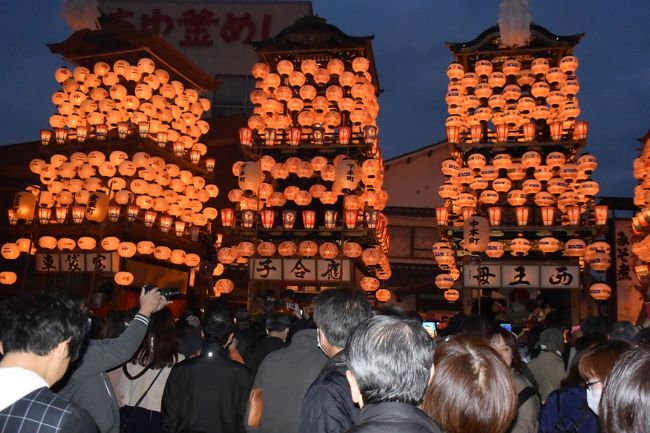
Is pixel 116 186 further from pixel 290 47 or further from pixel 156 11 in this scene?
pixel 156 11

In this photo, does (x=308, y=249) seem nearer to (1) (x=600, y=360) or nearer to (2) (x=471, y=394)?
(1) (x=600, y=360)

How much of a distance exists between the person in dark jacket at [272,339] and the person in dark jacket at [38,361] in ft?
11.5

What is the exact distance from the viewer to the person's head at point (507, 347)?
4.98 m

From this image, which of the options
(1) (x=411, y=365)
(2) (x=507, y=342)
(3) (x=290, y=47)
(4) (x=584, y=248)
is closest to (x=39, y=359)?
(1) (x=411, y=365)

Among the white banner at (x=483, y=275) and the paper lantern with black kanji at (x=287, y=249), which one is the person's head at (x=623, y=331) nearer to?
the white banner at (x=483, y=275)

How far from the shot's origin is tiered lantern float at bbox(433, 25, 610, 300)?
2192 centimetres

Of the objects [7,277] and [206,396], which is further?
[7,277]

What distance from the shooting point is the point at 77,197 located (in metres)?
25.8

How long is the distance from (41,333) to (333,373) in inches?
59.8

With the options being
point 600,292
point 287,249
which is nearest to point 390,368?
point 600,292

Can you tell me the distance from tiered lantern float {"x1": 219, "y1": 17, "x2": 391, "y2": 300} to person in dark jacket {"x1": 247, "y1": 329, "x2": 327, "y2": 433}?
60.3 ft

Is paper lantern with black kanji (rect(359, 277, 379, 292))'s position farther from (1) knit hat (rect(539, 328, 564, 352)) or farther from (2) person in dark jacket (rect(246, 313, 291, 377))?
(2) person in dark jacket (rect(246, 313, 291, 377))

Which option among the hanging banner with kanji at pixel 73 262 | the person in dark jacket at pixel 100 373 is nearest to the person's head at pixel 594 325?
the person in dark jacket at pixel 100 373

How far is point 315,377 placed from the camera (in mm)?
4461
